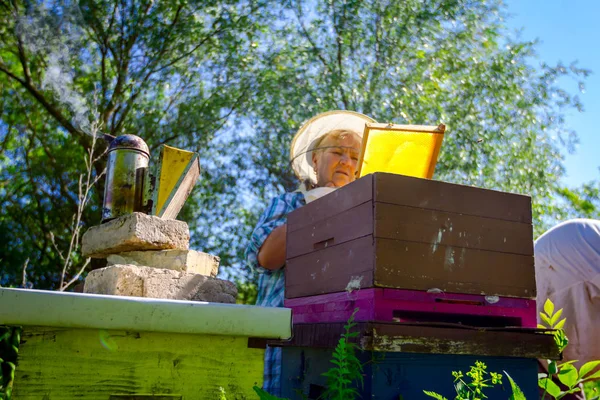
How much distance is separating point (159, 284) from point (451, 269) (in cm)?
92

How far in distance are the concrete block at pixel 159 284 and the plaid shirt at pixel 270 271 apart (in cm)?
52

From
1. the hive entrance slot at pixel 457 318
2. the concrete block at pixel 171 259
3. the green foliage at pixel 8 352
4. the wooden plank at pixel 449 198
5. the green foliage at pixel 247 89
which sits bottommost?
the green foliage at pixel 8 352

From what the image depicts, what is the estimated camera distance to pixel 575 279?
8.49ft

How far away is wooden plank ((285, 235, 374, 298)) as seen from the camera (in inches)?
60.9

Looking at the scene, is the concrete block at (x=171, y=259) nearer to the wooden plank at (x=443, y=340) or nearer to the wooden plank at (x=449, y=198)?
the wooden plank at (x=443, y=340)

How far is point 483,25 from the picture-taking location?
7.96 m

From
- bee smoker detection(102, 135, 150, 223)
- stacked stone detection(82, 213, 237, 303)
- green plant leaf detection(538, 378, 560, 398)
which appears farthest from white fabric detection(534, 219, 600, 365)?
bee smoker detection(102, 135, 150, 223)

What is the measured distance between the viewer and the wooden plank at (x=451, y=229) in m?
1.54

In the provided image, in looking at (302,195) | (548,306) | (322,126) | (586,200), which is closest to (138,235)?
(302,195)

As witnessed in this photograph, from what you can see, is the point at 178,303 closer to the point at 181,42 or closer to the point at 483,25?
the point at 181,42

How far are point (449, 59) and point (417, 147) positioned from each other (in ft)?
20.6

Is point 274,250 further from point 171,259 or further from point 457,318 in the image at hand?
point 457,318

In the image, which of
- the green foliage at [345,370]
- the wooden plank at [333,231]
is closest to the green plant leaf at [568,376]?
the green foliage at [345,370]

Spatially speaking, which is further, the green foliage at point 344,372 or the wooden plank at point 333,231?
the wooden plank at point 333,231
